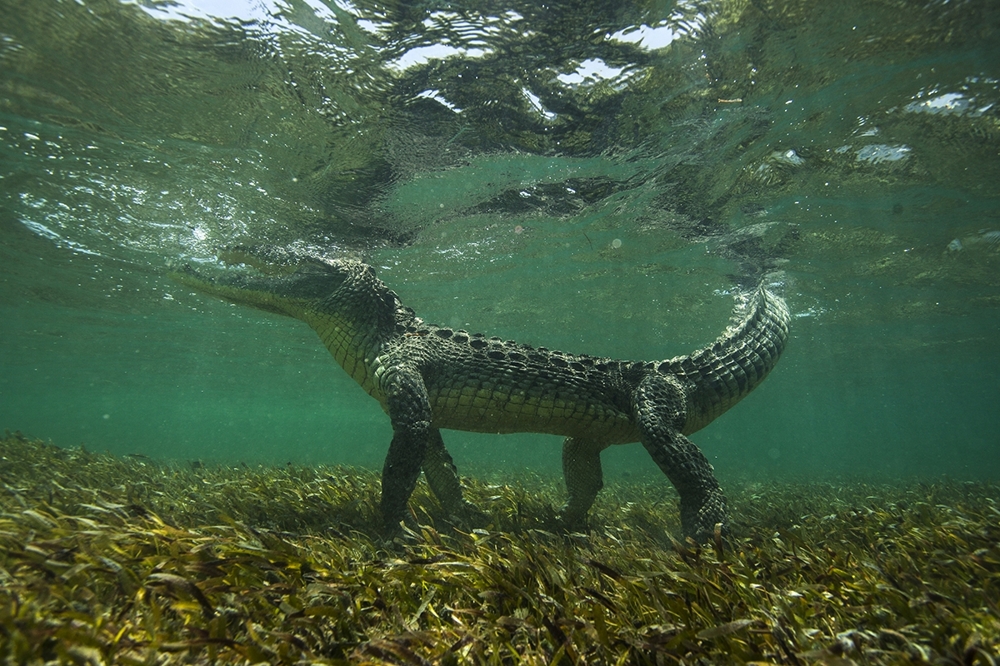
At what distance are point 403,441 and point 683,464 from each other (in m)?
2.55

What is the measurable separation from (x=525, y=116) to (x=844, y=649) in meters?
7.14

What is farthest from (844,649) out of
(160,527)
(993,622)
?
(160,527)

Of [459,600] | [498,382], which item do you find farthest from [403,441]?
[459,600]

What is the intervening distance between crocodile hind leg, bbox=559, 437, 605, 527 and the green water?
4951mm

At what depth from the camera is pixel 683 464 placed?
14.4 feet

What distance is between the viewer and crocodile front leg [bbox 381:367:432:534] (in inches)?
160

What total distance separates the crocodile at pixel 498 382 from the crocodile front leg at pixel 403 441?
0.04ft

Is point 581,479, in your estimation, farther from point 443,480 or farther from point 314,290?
point 314,290

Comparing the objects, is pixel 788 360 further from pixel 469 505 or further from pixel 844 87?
pixel 469 505

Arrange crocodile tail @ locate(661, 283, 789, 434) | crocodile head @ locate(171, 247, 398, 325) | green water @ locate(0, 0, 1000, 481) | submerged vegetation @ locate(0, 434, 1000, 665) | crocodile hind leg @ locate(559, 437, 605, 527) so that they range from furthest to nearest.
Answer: green water @ locate(0, 0, 1000, 481) < crocodile hind leg @ locate(559, 437, 605, 527) < crocodile tail @ locate(661, 283, 789, 434) < crocodile head @ locate(171, 247, 398, 325) < submerged vegetation @ locate(0, 434, 1000, 665)

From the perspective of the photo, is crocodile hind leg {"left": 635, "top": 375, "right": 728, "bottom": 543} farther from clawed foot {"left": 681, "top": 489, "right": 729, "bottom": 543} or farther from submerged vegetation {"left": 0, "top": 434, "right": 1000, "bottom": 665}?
submerged vegetation {"left": 0, "top": 434, "right": 1000, "bottom": 665}

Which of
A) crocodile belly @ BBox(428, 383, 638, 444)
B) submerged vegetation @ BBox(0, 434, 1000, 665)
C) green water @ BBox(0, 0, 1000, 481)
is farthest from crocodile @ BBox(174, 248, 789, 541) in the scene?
green water @ BBox(0, 0, 1000, 481)

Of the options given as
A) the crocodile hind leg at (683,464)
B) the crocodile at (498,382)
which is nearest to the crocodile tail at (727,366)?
the crocodile at (498,382)

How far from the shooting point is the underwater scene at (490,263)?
221 cm
